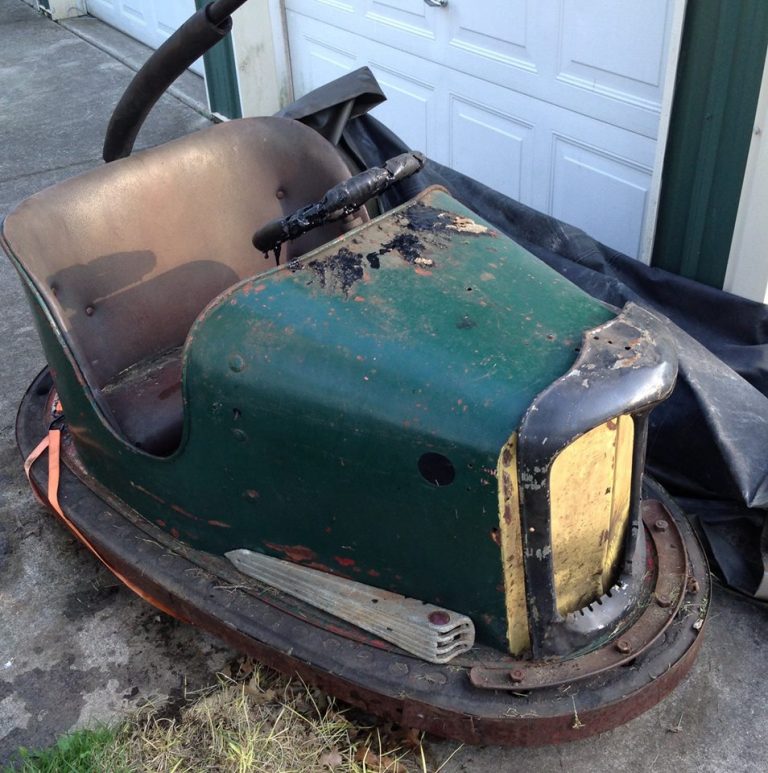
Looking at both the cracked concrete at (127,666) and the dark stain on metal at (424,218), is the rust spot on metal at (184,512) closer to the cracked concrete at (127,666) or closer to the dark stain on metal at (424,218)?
the cracked concrete at (127,666)

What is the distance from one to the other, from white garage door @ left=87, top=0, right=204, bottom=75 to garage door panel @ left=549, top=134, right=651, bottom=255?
3706 mm

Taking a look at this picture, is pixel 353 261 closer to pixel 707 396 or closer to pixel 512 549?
pixel 512 549

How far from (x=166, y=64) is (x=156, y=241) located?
0.46 m

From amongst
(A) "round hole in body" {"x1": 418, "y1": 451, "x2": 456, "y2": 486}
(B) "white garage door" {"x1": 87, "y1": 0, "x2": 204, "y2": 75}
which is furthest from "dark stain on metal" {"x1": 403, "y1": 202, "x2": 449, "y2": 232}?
(B) "white garage door" {"x1": 87, "y1": 0, "x2": 204, "y2": 75}

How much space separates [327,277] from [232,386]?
295 millimetres

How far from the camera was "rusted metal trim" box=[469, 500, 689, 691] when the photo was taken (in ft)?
6.05

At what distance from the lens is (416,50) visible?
4020mm

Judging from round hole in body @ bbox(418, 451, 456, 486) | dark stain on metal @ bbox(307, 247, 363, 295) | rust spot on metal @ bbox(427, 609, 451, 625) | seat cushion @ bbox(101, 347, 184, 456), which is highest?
dark stain on metal @ bbox(307, 247, 363, 295)

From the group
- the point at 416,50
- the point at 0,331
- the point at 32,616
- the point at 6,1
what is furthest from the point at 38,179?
the point at 6,1

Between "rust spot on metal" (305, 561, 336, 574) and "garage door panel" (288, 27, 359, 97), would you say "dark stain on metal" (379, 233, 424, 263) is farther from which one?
"garage door panel" (288, 27, 359, 97)

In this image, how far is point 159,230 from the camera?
2527 millimetres

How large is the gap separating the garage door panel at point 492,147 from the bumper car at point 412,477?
152cm

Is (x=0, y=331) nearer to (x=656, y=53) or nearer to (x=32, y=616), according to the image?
(x=32, y=616)

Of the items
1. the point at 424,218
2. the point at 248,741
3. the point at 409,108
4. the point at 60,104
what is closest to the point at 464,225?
the point at 424,218
